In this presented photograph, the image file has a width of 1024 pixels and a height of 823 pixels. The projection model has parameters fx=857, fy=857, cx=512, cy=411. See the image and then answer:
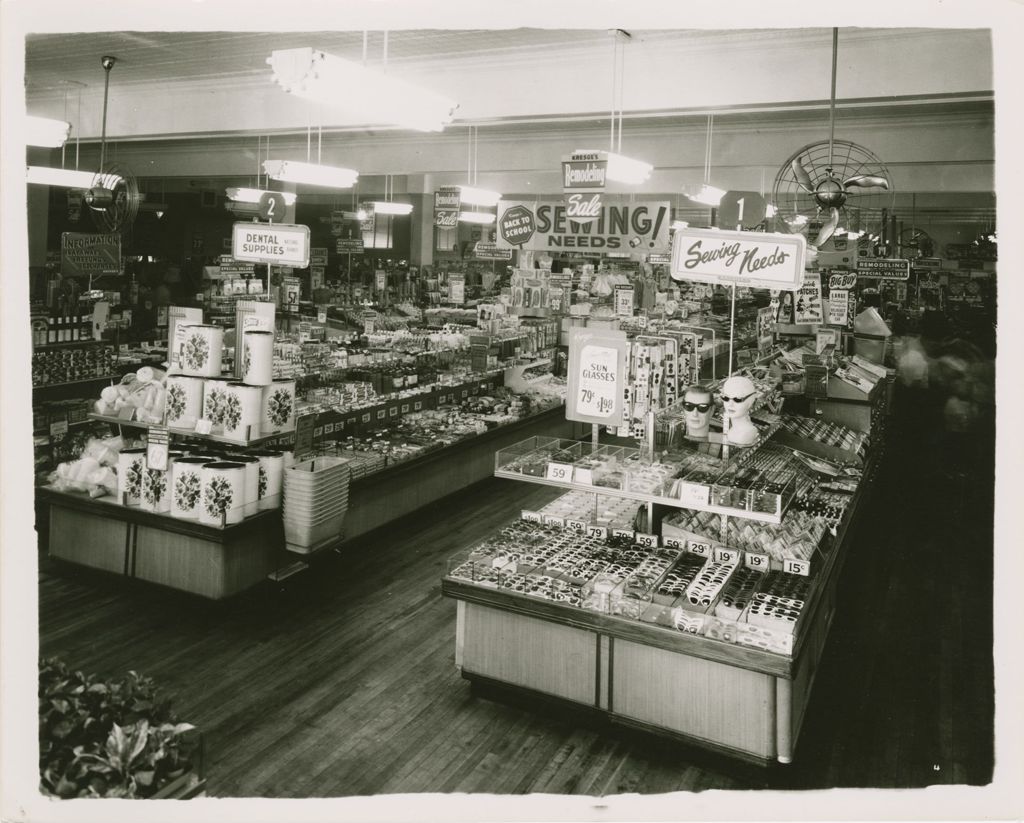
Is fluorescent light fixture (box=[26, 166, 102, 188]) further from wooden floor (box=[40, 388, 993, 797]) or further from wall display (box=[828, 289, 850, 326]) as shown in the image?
wall display (box=[828, 289, 850, 326])

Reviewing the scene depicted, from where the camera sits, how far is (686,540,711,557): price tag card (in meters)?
5.00

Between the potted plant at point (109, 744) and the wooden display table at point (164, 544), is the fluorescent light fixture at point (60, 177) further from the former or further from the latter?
the potted plant at point (109, 744)

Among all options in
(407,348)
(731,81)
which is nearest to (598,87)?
(731,81)

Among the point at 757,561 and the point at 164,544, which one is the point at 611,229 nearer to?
the point at 757,561

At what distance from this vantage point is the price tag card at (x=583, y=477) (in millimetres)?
4691

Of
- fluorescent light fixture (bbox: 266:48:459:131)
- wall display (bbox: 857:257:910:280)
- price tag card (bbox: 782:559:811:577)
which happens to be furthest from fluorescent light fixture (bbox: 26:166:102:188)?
wall display (bbox: 857:257:910:280)

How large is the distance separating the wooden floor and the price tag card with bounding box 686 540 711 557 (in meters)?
1.06

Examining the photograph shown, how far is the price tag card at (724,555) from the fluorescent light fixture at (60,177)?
22.0ft

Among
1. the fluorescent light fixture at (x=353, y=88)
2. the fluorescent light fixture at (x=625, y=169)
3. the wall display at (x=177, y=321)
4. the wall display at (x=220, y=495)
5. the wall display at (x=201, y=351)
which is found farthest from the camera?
the fluorescent light fixture at (x=625, y=169)

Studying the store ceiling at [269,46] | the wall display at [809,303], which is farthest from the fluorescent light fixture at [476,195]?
the wall display at [809,303]

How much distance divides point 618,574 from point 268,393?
9.80 ft

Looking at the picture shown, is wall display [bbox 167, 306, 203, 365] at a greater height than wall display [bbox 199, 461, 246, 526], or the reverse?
wall display [bbox 167, 306, 203, 365]

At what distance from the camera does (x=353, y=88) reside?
3.83m

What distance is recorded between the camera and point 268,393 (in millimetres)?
6230
